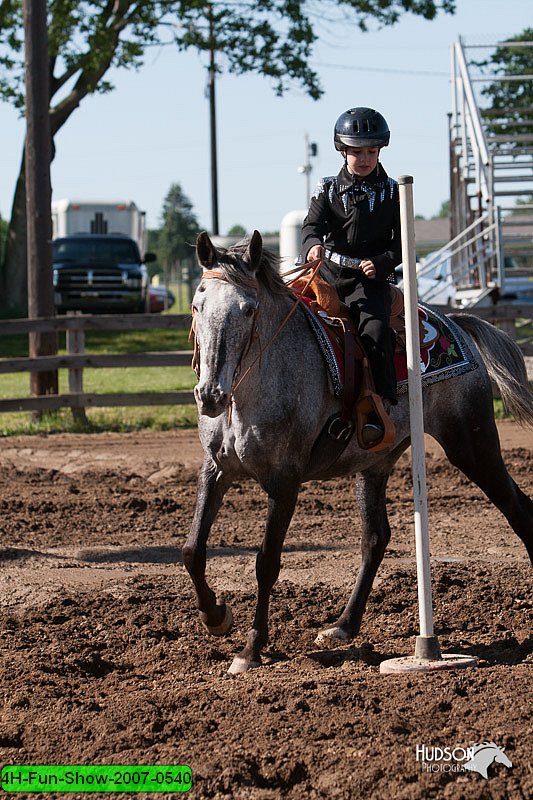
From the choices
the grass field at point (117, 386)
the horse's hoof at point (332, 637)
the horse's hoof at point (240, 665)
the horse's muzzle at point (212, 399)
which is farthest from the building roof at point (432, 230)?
the horse's muzzle at point (212, 399)

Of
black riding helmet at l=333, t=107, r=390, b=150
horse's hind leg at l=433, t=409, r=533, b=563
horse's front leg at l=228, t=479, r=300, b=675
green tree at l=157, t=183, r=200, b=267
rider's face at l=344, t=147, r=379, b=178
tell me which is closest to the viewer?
horse's front leg at l=228, t=479, r=300, b=675

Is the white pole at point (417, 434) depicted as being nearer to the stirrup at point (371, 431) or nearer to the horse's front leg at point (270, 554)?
the stirrup at point (371, 431)

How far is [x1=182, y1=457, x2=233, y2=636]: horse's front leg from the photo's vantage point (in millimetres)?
5551

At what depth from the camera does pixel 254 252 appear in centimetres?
532

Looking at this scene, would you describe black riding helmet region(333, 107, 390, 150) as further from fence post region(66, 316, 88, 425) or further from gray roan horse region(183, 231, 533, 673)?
fence post region(66, 316, 88, 425)

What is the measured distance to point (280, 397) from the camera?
18.0 ft

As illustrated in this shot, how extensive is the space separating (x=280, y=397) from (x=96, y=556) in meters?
2.94

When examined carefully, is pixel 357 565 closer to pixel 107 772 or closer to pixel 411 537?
pixel 411 537

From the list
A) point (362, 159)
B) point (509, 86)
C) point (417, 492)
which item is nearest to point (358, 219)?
point (362, 159)

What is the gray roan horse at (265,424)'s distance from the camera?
5.09 m

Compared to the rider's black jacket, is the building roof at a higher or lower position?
higher

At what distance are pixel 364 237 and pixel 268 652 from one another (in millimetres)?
2267

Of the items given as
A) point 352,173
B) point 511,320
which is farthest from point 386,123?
point 511,320

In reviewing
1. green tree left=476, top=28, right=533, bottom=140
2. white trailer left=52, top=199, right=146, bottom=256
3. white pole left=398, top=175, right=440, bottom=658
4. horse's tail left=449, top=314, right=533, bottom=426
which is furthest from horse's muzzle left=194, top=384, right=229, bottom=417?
white trailer left=52, top=199, right=146, bottom=256
